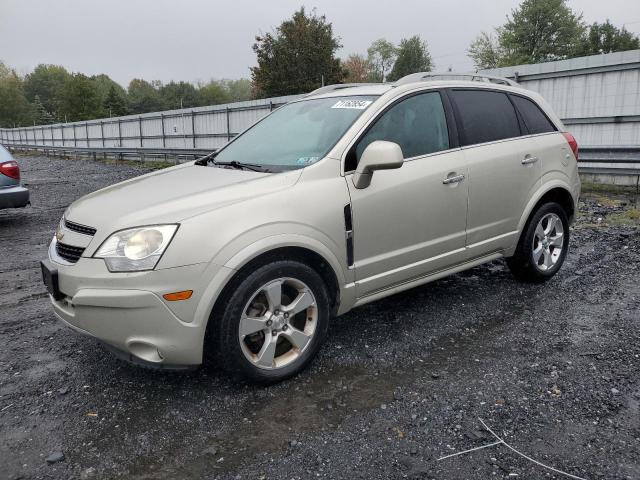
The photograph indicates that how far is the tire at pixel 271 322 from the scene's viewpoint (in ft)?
9.59

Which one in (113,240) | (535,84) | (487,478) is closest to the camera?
(487,478)

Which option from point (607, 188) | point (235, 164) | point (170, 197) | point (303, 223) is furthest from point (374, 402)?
point (607, 188)

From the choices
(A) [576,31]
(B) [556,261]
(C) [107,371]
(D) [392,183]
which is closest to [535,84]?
(B) [556,261]

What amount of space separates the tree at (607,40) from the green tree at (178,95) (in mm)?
57952

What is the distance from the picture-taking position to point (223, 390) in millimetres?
3166

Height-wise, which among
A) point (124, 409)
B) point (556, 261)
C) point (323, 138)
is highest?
point (323, 138)

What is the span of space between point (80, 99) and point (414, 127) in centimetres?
7282

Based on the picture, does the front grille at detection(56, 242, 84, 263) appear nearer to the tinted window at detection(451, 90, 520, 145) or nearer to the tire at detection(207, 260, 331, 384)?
the tire at detection(207, 260, 331, 384)

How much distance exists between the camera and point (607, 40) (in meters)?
54.0

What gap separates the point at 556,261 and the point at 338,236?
106 inches

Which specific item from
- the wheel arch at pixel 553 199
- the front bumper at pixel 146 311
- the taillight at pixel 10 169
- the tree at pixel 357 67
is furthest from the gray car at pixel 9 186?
the tree at pixel 357 67

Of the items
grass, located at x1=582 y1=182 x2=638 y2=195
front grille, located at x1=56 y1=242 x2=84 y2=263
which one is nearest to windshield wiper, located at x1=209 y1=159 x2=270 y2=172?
front grille, located at x1=56 y1=242 x2=84 y2=263

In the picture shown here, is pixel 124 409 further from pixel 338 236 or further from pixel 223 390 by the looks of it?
pixel 338 236

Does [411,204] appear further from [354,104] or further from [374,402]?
[374,402]
